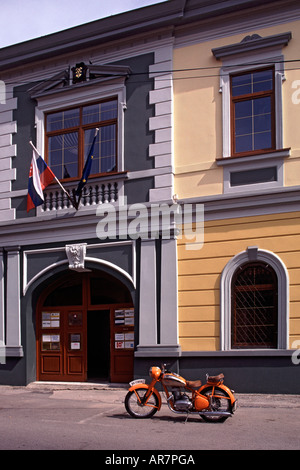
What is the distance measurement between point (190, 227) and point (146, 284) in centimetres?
166

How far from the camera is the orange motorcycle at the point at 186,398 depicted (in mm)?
9422

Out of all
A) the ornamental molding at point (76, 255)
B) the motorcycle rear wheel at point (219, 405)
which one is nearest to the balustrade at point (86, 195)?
the ornamental molding at point (76, 255)

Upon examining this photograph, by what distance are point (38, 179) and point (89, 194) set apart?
129 centimetres

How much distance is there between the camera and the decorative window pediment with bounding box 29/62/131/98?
14.0 m

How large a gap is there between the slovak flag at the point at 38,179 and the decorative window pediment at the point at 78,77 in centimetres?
207

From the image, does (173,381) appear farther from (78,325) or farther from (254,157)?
(78,325)

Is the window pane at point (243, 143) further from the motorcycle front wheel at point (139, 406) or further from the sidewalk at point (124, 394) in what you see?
the motorcycle front wheel at point (139, 406)

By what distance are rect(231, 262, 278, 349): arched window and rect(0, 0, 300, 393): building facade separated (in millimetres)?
24

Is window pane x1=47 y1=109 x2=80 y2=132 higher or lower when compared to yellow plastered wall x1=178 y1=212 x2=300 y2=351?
higher

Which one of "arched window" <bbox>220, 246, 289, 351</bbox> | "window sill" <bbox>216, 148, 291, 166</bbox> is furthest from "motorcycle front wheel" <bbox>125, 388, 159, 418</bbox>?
"window sill" <bbox>216, 148, 291, 166</bbox>

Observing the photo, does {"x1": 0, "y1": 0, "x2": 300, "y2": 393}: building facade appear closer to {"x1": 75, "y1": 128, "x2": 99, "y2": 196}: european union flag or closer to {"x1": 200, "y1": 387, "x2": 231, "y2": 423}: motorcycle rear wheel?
{"x1": 75, "y1": 128, "x2": 99, "y2": 196}: european union flag

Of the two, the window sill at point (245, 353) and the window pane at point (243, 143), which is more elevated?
the window pane at point (243, 143)

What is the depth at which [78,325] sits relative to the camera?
14609mm

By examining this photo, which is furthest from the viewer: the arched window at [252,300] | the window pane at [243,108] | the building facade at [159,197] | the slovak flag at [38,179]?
the slovak flag at [38,179]
